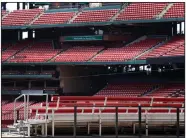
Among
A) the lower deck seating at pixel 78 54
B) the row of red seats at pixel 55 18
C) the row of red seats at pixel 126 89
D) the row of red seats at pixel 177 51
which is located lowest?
the row of red seats at pixel 126 89

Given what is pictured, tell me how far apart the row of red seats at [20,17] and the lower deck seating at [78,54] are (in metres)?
4.59

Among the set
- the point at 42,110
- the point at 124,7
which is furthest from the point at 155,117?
the point at 124,7

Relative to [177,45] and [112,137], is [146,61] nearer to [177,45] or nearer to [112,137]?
[177,45]

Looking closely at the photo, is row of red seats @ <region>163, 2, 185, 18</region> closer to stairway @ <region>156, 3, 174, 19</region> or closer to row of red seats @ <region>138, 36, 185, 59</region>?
stairway @ <region>156, 3, 174, 19</region>

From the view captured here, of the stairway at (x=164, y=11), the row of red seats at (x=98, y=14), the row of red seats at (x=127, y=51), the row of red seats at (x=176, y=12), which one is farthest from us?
the row of red seats at (x=98, y=14)

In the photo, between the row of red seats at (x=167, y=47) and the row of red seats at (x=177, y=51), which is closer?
the row of red seats at (x=177, y=51)

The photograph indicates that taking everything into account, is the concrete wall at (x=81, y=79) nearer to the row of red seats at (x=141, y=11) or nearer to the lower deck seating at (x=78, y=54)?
the lower deck seating at (x=78, y=54)

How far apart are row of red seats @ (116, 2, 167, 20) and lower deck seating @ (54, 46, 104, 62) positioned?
305 centimetres

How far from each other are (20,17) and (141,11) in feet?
35.1

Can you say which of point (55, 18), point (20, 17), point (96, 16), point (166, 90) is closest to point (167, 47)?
point (166, 90)

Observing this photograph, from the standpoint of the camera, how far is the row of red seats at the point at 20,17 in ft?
135

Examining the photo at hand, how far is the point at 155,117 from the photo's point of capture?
10.3m

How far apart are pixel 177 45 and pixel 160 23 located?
3.20 metres

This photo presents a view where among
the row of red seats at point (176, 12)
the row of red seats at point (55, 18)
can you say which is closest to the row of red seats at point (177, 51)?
the row of red seats at point (176, 12)
